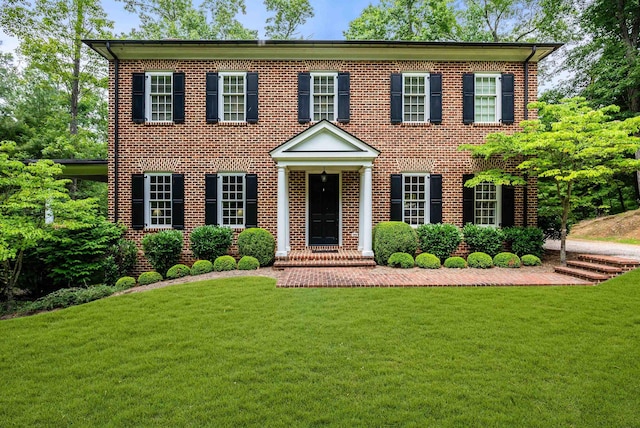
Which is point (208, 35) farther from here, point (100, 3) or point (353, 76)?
point (353, 76)

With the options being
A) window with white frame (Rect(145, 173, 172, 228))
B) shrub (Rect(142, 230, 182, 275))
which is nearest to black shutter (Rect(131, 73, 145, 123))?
window with white frame (Rect(145, 173, 172, 228))

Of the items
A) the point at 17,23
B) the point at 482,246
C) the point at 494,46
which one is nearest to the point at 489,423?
the point at 482,246

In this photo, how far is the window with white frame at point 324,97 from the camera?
1091 cm

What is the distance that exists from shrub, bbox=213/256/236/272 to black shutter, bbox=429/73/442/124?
8070 mm

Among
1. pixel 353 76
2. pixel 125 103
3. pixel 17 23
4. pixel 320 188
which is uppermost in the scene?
pixel 17 23

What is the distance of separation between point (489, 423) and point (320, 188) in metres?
8.80

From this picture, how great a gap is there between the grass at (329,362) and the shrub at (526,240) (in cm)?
353

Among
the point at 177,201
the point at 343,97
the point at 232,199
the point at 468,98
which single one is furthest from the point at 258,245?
the point at 468,98

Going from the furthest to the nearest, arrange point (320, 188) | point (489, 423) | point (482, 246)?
point (320, 188)
point (482, 246)
point (489, 423)

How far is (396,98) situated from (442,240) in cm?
501

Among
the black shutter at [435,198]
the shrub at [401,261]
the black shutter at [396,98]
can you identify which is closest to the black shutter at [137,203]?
the shrub at [401,261]

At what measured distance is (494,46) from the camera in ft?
34.8

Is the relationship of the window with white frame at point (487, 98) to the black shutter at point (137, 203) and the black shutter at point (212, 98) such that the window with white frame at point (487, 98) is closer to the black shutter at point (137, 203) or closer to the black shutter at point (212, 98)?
the black shutter at point (212, 98)

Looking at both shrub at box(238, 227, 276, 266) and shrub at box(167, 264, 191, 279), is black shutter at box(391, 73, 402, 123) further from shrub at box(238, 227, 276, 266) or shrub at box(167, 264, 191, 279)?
shrub at box(167, 264, 191, 279)
